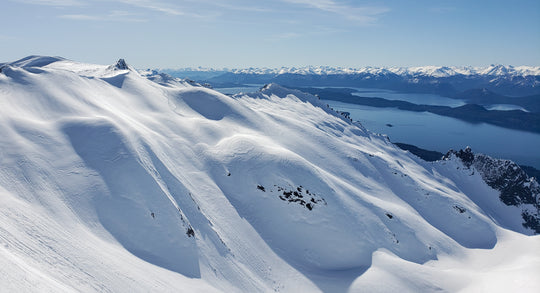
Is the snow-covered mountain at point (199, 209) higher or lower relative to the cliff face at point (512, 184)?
higher

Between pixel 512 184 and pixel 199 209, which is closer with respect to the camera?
pixel 199 209

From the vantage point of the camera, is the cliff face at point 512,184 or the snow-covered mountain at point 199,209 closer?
the snow-covered mountain at point 199,209

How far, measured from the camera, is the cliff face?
103000 mm

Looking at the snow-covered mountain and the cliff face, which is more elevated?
the snow-covered mountain

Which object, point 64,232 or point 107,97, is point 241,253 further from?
point 107,97

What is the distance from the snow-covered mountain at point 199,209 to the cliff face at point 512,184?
3732cm

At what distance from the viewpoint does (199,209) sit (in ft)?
136

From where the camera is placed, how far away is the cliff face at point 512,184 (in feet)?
338

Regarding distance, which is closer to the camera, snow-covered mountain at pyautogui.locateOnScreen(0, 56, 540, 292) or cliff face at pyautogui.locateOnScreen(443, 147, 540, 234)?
snow-covered mountain at pyautogui.locateOnScreen(0, 56, 540, 292)

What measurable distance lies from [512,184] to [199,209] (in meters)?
124

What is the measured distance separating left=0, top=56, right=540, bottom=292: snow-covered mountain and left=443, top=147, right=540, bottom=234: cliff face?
122 ft

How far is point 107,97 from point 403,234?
67677 millimetres

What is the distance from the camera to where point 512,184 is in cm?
11112

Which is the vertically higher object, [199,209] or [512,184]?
[199,209]
